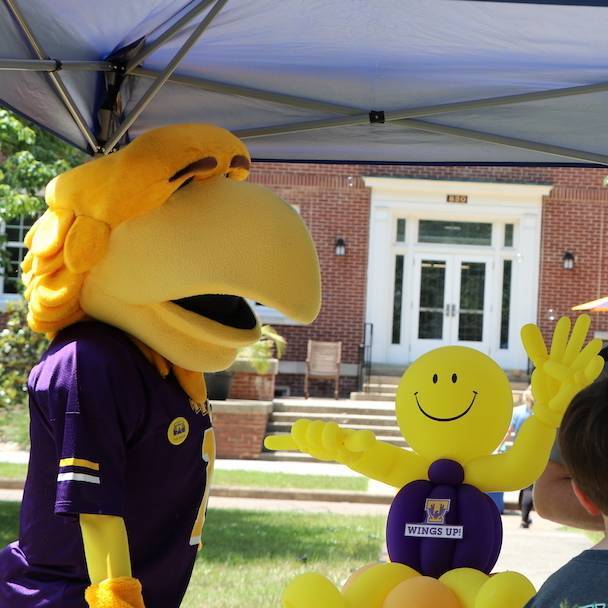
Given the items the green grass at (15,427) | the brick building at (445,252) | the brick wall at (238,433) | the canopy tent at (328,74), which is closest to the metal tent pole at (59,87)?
the canopy tent at (328,74)

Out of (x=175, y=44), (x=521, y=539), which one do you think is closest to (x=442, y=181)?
(x=521, y=539)

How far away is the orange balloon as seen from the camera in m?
2.90

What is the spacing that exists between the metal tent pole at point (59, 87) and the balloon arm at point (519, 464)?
2266 mm

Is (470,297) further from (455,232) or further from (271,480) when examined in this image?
(271,480)

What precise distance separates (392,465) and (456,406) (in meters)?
0.29

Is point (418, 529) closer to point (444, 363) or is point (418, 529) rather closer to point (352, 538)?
point (444, 363)

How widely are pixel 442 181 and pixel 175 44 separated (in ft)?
50.6

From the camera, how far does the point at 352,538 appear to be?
31.1 feet

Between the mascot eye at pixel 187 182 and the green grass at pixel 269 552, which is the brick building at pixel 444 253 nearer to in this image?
the green grass at pixel 269 552

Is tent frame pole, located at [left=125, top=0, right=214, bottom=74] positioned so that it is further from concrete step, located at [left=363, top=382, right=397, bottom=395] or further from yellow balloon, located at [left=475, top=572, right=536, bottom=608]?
concrete step, located at [left=363, top=382, right=397, bottom=395]

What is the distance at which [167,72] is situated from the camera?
4.17 metres

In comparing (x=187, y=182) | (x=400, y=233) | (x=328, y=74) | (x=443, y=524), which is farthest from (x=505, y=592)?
(x=400, y=233)

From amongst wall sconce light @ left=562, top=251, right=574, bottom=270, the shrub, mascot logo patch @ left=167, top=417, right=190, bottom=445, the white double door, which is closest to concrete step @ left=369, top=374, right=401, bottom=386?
the white double door

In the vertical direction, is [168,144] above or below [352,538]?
above
